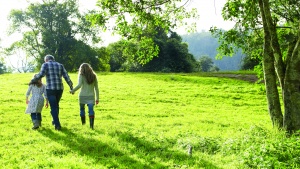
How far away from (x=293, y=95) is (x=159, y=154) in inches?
187

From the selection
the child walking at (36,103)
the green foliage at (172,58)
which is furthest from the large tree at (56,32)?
the child walking at (36,103)

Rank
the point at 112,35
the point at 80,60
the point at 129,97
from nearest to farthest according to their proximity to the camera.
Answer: the point at 112,35 → the point at 129,97 → the point at 80,60

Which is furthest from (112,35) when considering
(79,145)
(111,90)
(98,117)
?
(111,90)

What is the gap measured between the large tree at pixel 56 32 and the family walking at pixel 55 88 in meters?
51.8

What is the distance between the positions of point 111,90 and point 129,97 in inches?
162

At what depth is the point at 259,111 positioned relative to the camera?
20406mm

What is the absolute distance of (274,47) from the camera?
9914 millimetres

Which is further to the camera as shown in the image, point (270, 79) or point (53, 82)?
point (53, 82)

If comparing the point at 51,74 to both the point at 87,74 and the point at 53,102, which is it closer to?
the point at 53,102

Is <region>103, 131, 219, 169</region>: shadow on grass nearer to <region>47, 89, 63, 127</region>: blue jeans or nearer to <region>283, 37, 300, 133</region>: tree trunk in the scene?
<region>47, 89, 63, 127</region>: blue jeans

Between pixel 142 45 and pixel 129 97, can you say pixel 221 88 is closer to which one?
pixel 129 97

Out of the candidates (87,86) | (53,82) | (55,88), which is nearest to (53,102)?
(55,88)

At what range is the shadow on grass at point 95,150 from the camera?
696cm

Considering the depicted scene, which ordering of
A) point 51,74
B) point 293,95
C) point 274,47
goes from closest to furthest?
point 293,95, point 274,47, point 51,74
